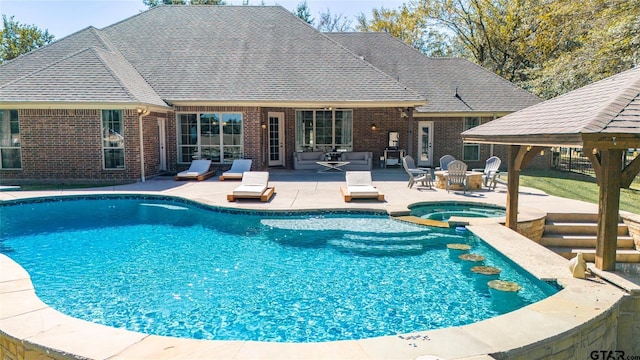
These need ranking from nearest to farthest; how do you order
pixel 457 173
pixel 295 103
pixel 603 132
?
pixel 603 132 → pixel 457 173 → pixel 295 103

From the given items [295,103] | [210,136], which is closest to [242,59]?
[210,136]

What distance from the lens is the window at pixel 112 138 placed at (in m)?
15.0

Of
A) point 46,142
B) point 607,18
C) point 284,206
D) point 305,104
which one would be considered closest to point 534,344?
point 284,206

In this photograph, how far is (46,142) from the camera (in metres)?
15.0

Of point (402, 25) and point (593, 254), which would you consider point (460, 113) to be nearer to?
point (593, 254)

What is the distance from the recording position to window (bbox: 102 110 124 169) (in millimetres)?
15039

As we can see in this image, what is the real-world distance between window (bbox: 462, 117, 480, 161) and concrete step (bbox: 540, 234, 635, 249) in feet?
35.3

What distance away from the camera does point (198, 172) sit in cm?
1623

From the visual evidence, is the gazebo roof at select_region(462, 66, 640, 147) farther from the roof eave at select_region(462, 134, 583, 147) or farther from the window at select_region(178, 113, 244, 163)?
the window at select_region(178, 113, 244, 163)

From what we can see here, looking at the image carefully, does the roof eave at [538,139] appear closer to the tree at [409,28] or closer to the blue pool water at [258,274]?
the blue pool water at [258,274]

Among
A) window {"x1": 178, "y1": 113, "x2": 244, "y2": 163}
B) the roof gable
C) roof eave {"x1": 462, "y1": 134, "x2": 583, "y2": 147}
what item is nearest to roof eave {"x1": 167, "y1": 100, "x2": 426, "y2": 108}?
window {"x1": 178, "y1": 113, "x2": 244, "y2": 163}

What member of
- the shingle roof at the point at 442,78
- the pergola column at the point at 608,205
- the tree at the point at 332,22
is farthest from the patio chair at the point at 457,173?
the tree at the point at 332,22

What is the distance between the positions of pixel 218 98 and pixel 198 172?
2.98m

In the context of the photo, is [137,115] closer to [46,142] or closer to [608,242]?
[46,142]
